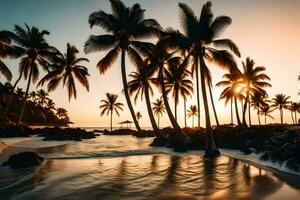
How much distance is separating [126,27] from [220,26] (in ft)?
29.7

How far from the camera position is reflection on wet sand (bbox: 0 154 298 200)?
8.08 meters

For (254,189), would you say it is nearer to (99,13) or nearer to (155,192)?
(155,192)

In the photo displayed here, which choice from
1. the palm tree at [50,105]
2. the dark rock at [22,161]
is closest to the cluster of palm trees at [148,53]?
the dark rock at [22,161]

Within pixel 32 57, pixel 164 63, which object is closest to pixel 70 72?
pixel 32 57

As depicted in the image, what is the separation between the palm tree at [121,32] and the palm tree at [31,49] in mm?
13102

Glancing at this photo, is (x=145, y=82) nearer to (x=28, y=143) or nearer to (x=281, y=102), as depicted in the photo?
(x=28, y=143)

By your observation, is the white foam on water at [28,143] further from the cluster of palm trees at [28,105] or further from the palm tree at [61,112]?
the palm tree at [61,112]

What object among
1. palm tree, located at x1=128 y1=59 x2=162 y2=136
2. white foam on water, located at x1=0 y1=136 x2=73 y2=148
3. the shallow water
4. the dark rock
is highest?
palm tree, located at x1=128 y1=59 x2=162 y2=136

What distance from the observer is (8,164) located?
520 inches

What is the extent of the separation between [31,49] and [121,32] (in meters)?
15.3

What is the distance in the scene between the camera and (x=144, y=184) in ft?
31.5

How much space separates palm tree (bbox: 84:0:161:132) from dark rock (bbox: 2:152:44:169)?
13.6m

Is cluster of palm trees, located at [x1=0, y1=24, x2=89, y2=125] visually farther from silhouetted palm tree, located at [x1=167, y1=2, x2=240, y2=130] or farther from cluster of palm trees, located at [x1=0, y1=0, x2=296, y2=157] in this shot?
silhouetted palm tree, located at [x1=167, y1=2, x2=240, y2=130]

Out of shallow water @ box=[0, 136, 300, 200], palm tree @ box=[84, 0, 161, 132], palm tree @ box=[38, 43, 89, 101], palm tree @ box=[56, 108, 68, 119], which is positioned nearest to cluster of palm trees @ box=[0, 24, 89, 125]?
palm tree @ box=[38, 43, 89, 101]
